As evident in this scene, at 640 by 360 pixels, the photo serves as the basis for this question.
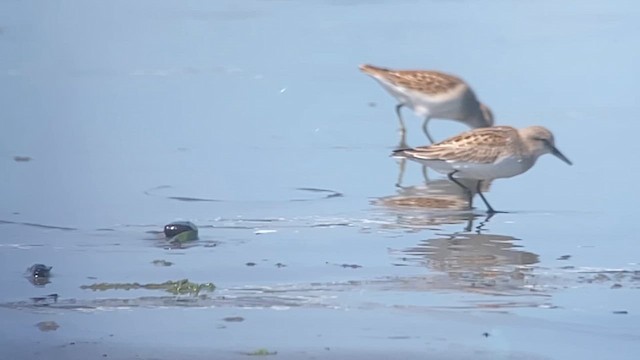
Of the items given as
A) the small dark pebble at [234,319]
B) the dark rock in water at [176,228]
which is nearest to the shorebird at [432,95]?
the dark rock in water at [176,228]

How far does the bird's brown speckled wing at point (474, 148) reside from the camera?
28.4ft

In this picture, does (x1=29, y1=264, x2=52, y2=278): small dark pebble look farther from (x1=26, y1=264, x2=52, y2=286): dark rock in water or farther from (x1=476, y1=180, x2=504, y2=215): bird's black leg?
(x1=476, y1=180, x2=504, y2=215): bird's black leg

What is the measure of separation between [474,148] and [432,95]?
2.04 m

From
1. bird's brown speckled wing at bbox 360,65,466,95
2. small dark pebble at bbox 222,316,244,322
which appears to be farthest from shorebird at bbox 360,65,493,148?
small dark pebble at bbox 222,316,244,322

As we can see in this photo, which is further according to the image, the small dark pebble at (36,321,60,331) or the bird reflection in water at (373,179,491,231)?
the bird reflection in water at (373,179,491,231)

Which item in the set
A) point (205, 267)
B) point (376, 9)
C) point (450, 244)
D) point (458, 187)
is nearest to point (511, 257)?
point (450, 244)

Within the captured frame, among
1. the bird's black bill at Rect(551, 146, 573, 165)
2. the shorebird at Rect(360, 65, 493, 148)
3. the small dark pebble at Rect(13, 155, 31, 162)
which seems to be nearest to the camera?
the bird's black bill at Rect(551, 146, 573, 165)

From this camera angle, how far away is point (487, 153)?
870 centimetres

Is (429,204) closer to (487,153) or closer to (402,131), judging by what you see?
(487,153)

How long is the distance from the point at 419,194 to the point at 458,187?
1.35ft

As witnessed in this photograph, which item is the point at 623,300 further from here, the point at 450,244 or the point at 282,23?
the point at 282,23

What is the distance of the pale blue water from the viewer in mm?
5684

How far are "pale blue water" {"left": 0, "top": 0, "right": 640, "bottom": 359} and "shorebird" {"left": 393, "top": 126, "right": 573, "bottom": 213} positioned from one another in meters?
0.16

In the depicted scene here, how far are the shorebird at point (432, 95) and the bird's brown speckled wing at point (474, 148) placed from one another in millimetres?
1583
